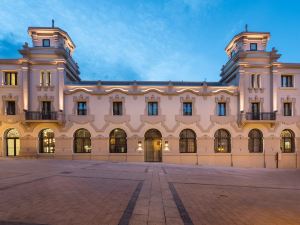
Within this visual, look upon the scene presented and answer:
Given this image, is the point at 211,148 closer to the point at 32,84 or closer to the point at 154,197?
the point at 154,197

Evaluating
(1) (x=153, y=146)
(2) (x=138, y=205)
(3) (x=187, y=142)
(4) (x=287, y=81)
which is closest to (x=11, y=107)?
(1) (x=153, y=146)

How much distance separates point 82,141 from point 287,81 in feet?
85.4

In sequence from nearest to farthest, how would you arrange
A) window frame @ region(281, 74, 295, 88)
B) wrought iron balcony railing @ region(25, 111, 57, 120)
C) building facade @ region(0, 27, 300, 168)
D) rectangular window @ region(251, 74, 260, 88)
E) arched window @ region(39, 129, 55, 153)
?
wrought iron balcony railing @ region(25, 111, 57, 120), building facade @ region(0, 27, 300, 168), arched window @ region(39, 129, 55, 153), rectangular window @ region(251, 74, 260, 88), window frame @ region(281, 74, 295, 88)

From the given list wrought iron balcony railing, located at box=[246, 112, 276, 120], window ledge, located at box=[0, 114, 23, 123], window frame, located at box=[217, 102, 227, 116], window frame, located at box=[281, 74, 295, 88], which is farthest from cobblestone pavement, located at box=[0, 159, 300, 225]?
window frame, located at box=[281, 74, 295, 88]

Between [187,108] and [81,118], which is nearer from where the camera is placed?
[81,118]

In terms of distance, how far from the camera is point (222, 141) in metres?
23.8

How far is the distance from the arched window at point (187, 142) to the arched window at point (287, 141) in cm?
1063

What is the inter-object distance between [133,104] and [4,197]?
57.4 ft

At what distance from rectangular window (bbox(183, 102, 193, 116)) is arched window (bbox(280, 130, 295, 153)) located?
446 inches

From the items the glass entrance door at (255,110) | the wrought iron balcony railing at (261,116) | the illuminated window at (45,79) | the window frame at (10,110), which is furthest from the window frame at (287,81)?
the window frame at (10,110)

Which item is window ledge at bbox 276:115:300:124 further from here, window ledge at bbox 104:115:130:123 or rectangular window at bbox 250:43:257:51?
window ledge at bbox 104:115:130:123

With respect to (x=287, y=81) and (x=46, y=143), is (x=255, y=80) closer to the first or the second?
(x=287, y=81)

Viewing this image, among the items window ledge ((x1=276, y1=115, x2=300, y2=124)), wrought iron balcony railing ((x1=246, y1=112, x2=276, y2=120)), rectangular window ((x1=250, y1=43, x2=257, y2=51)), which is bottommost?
window ledge ((x1=276, y1=115, x2=300, y2=124))

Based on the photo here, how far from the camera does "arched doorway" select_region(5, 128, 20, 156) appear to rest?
22844 mm
